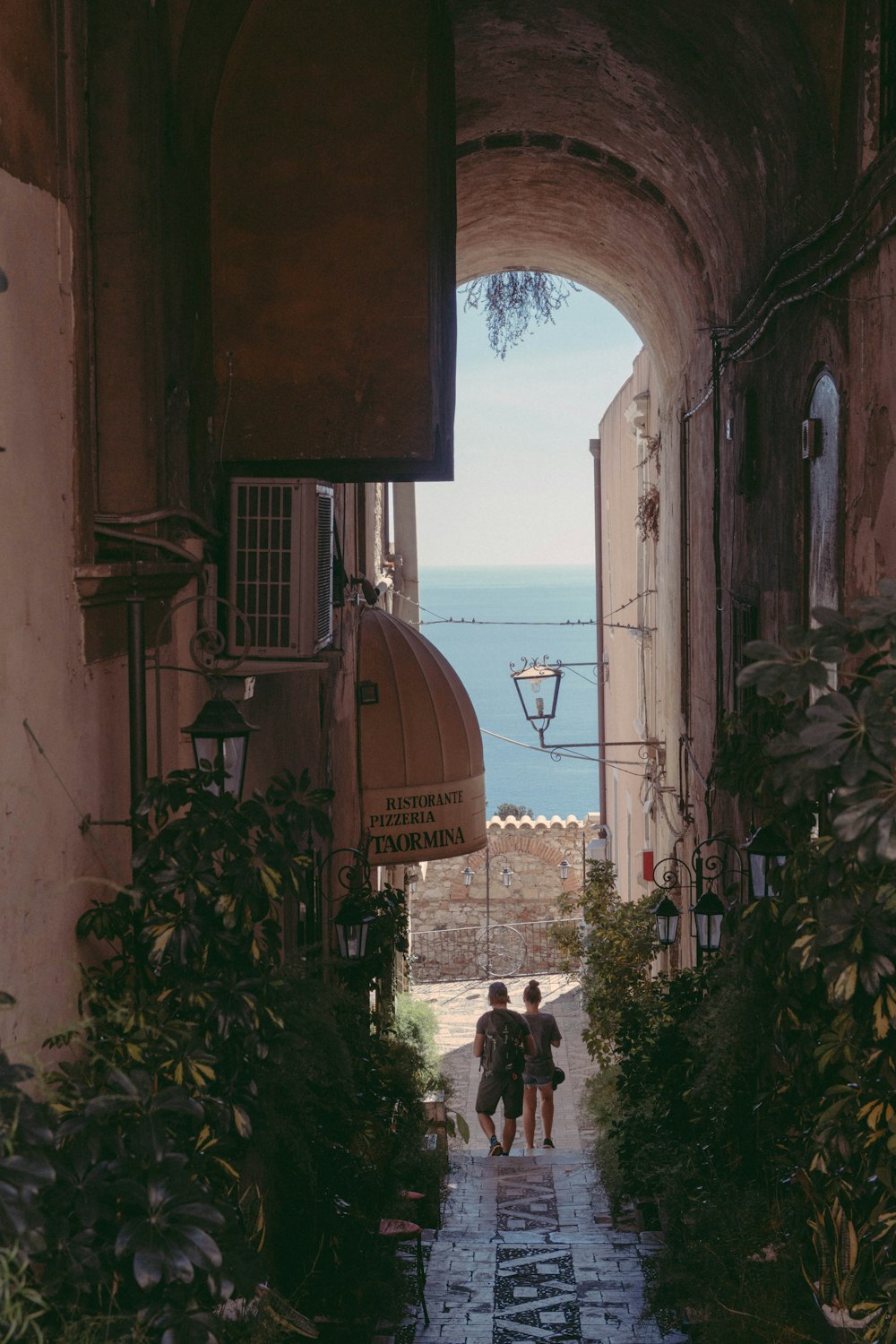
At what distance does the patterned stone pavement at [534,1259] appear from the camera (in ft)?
24.5

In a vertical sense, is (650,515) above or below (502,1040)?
above

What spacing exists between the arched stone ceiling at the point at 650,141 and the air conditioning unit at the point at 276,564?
8.81 ft

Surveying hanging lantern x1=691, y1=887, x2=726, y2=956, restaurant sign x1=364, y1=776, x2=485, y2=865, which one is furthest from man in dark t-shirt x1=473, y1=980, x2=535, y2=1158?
hanging lantern x1=691, y1=887, x2=726, y2=956

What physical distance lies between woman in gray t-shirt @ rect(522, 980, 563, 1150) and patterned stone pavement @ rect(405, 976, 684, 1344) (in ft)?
0.90

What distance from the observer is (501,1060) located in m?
12.1

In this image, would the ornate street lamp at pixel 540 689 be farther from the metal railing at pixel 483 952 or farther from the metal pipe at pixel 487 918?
the metal railing at pixel 483 952

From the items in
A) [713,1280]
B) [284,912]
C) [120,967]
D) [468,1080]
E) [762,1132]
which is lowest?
[468,1080]

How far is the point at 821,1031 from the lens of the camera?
438 cm

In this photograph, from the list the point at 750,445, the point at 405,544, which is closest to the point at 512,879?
the point at 405,544

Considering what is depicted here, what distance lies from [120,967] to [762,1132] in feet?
11.4

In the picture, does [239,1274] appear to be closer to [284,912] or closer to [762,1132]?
[762,1132]

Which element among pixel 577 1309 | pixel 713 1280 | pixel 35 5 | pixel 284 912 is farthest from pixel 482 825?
pixel 35 5

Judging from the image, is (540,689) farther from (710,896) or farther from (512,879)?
(512,879)

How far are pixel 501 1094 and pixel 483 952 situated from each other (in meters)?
11.0
